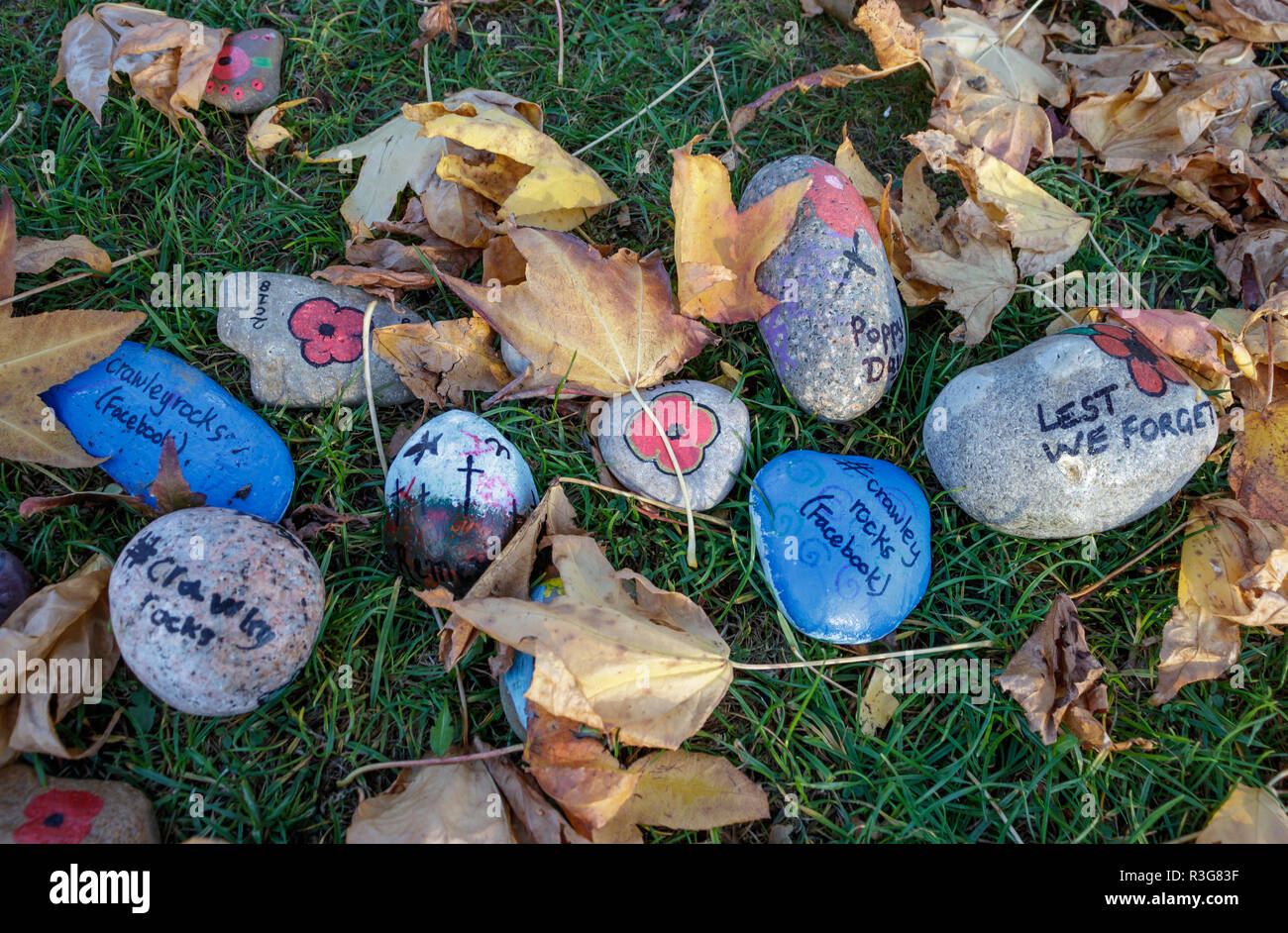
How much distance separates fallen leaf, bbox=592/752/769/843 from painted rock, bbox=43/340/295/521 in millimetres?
1188

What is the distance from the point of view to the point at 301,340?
223 centimetres

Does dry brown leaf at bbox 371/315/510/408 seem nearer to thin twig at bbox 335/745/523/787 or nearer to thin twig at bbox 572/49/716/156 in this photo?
thin twig at bbox 572/49/716/156

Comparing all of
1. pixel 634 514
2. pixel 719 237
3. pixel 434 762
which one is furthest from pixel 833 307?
pixel 434 762

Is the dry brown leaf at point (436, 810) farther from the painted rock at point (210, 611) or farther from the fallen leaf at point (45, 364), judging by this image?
the fallen leaf at point (45, 364)

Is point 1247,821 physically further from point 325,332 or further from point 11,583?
point 11,583

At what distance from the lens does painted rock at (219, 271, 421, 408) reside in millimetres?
2229

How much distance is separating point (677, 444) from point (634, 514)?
0.75ft

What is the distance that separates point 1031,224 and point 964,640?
3.96 feet

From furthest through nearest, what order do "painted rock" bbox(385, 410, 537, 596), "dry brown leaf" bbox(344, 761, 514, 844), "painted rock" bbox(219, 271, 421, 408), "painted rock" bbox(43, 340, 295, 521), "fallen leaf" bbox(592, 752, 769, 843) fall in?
"painted rock" bbox(219, 271, 421, 408), "painted rock" bbox(43, 340, 295, 521), "painted rock" bbox(385, 410, 537, 596), "fallen leaf" bbox(592, 752, 769, 843), "dry brown leaf" bbox(344, 761, 514, 844)

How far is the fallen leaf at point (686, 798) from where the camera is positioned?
184 cm

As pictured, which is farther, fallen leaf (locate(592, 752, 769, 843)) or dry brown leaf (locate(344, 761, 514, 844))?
fallen leaf (locate(592, 752, 769, 843))

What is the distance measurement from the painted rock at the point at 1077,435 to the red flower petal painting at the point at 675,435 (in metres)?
0.65

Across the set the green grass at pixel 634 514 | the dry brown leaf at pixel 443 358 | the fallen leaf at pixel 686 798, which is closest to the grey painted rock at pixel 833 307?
the green grass at pixel 634 514

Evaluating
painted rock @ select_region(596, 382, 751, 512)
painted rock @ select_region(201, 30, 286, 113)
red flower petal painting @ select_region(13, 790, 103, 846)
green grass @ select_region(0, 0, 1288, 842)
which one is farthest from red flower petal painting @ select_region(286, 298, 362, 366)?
red flower petal painting @ select_region(13, 790, 103, 846)
